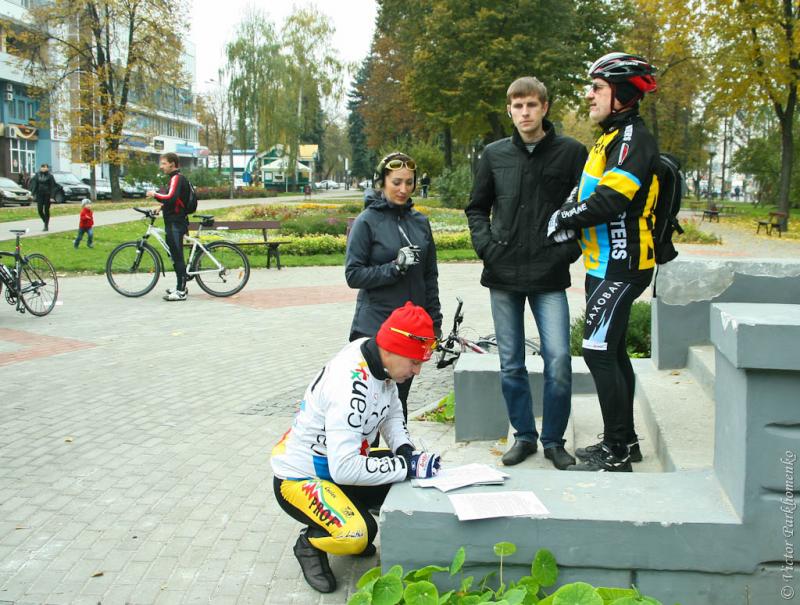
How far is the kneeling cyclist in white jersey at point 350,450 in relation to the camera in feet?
10.8

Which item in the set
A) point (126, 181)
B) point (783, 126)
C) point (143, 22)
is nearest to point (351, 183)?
point (126, 181)

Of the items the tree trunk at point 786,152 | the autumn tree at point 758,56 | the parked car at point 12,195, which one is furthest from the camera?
the parked car at point 12,195

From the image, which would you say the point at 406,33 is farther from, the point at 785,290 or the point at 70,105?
the point at 785,290

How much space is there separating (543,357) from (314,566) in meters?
1.59

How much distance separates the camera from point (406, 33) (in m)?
45.2

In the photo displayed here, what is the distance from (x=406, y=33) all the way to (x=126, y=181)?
19.7 metres

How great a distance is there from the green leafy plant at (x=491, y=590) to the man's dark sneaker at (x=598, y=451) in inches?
44.5

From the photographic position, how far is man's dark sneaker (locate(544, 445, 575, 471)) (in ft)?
13.5

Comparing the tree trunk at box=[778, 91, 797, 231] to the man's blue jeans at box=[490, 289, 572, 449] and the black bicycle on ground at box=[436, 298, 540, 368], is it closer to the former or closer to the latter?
the black bicycle on ground at box=[436, 298, 540, 368]

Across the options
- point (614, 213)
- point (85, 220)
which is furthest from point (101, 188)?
point (614, 213)

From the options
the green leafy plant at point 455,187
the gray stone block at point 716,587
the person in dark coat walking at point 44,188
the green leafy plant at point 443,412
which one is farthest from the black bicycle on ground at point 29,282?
the green leafy plant at point 455,187

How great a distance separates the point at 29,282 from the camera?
10.5 m

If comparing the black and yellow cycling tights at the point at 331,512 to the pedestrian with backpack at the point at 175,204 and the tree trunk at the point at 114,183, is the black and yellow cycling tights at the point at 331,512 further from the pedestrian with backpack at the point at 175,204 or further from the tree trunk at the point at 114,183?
the tree trunk at the point at 114,183

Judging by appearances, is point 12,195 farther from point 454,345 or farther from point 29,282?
point 454,345
